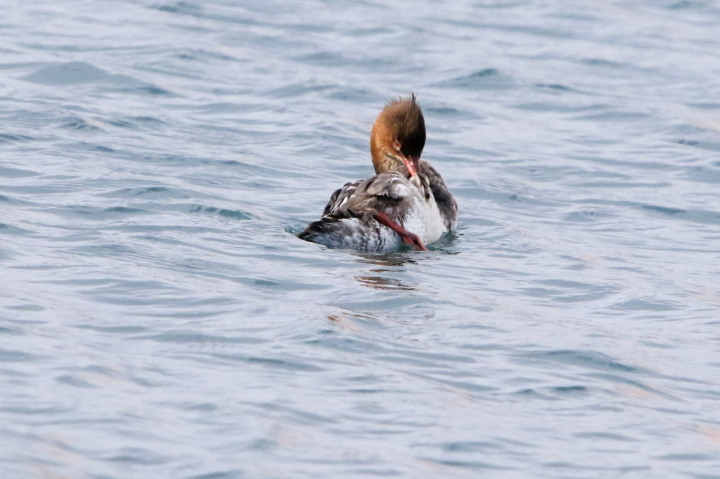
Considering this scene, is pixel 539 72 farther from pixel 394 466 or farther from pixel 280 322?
pixel 394 466

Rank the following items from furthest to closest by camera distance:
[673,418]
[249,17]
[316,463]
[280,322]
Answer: [249,17], [280,322], [673,418], [316,463]

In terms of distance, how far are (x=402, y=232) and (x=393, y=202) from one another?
0.26 meters

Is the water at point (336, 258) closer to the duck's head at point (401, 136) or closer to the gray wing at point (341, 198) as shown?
the gray wing at point (341, 198)

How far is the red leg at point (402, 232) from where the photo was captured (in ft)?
33.7

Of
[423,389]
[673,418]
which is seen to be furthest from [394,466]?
[673,418]

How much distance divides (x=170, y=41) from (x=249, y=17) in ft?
7.03

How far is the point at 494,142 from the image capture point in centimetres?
1505

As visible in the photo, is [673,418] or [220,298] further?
[220,298]

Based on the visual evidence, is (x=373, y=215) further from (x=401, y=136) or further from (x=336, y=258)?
(x=401, y=136)

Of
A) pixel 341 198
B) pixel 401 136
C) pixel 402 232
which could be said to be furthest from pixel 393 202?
pixel 401 136

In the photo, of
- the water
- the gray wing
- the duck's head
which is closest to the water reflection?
the water

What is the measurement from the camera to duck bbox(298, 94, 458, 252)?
1013cm

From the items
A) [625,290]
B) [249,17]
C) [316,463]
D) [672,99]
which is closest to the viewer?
[316,463]

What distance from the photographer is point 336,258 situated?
9.84 m
